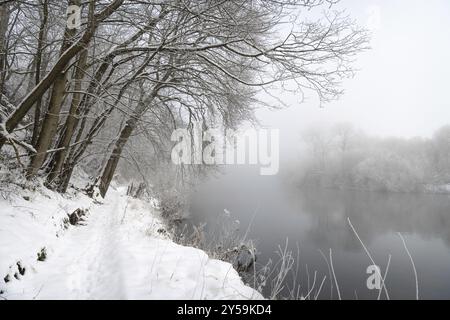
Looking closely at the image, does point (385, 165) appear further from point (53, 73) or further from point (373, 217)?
point (53, 73)

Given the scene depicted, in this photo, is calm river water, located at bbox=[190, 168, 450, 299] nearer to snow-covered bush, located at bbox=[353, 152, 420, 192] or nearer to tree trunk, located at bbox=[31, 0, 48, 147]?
snow-covered bush, located at bbox=[353, 152, 420, 192]

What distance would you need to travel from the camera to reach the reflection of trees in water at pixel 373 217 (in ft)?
63.1

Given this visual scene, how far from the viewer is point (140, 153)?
41.1 ft

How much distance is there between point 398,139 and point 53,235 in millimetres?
61222

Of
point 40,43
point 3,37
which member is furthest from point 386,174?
point 3,37

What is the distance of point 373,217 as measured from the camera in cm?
2412

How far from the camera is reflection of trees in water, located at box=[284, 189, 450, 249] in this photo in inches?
757

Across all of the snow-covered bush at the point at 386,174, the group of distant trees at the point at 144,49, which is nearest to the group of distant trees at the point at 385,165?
the snow-covered bush at the point at 386,174

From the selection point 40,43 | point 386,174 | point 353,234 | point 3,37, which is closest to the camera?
point 3,37

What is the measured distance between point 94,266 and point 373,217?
82.5 ft

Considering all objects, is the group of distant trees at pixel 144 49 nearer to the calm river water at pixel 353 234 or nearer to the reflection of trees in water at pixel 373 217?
the calm river water at pixel 353 234

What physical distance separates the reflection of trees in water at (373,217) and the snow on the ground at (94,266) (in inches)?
615

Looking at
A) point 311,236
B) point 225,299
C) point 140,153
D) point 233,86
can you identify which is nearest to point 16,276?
point 225,299

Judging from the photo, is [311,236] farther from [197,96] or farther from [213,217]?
[197,96]
